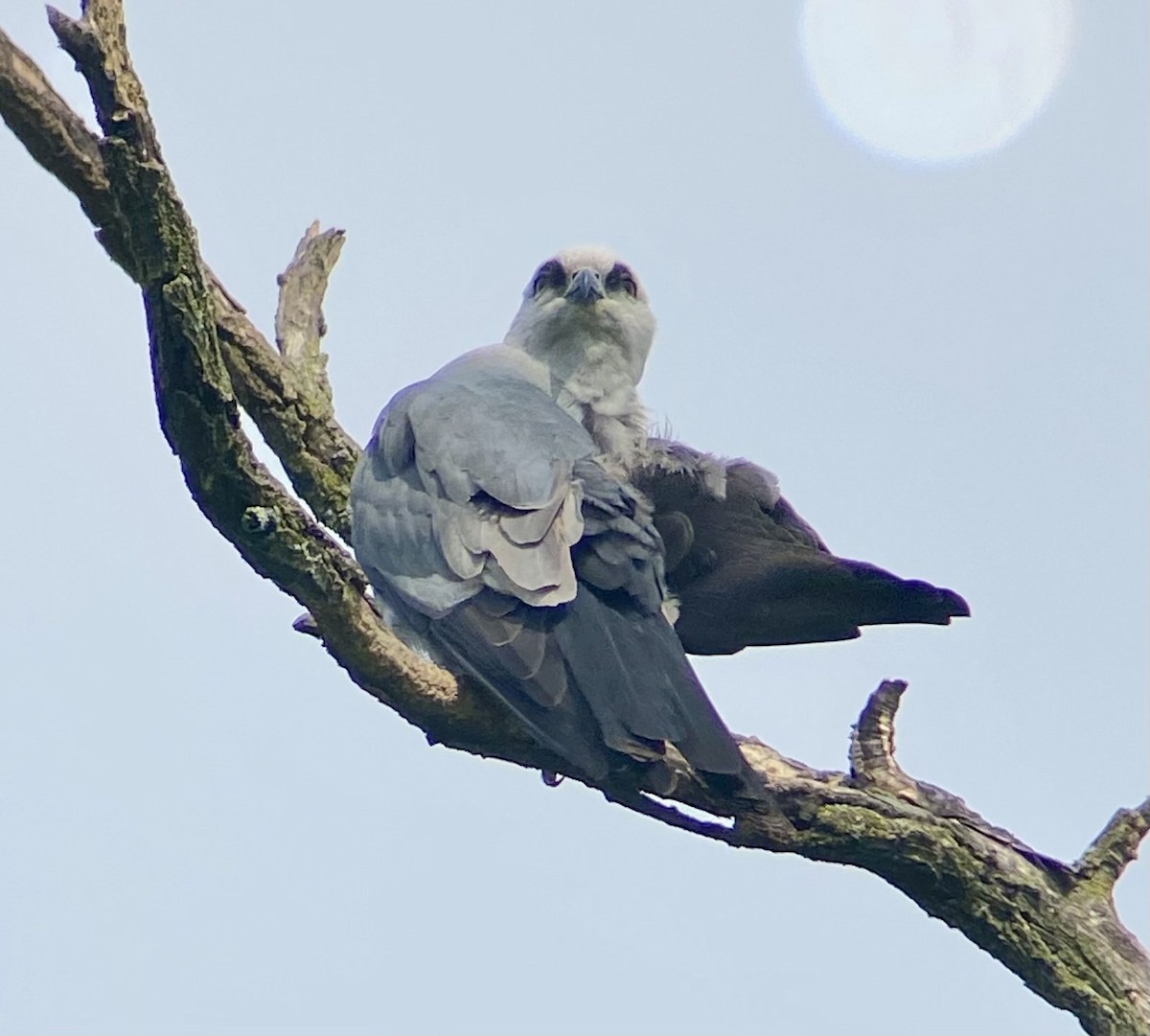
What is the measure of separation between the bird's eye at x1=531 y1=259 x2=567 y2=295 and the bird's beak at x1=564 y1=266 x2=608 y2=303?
0.19 meters

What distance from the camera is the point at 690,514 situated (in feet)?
14.8

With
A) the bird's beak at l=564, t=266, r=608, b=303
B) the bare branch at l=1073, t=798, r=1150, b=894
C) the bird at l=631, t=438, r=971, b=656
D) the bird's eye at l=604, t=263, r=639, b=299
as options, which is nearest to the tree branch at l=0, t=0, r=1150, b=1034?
the bare branch at l=1073, t=798, r=1150, b=894

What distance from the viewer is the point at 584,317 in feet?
17.6

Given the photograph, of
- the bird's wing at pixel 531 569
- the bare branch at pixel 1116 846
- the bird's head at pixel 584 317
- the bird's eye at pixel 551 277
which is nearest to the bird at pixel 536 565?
the bird's wing at pixel 531 569

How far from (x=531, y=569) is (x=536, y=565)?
0.02m

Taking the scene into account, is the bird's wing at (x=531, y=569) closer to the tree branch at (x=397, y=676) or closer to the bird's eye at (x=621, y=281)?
the tree branch at (x=397, y=676)

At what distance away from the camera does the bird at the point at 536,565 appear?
11.5 feet

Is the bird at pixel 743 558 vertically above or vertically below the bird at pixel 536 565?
above

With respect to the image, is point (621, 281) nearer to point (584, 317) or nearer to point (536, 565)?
point (584, 317)

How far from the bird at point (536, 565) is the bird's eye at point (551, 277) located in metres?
0.68

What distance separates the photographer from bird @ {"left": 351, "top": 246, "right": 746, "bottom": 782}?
11.5 ft

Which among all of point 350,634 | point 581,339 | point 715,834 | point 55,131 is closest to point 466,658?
point 350,634

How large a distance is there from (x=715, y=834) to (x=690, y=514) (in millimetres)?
1083

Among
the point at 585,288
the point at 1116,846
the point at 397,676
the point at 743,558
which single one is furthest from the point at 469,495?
the point at 1116,846
